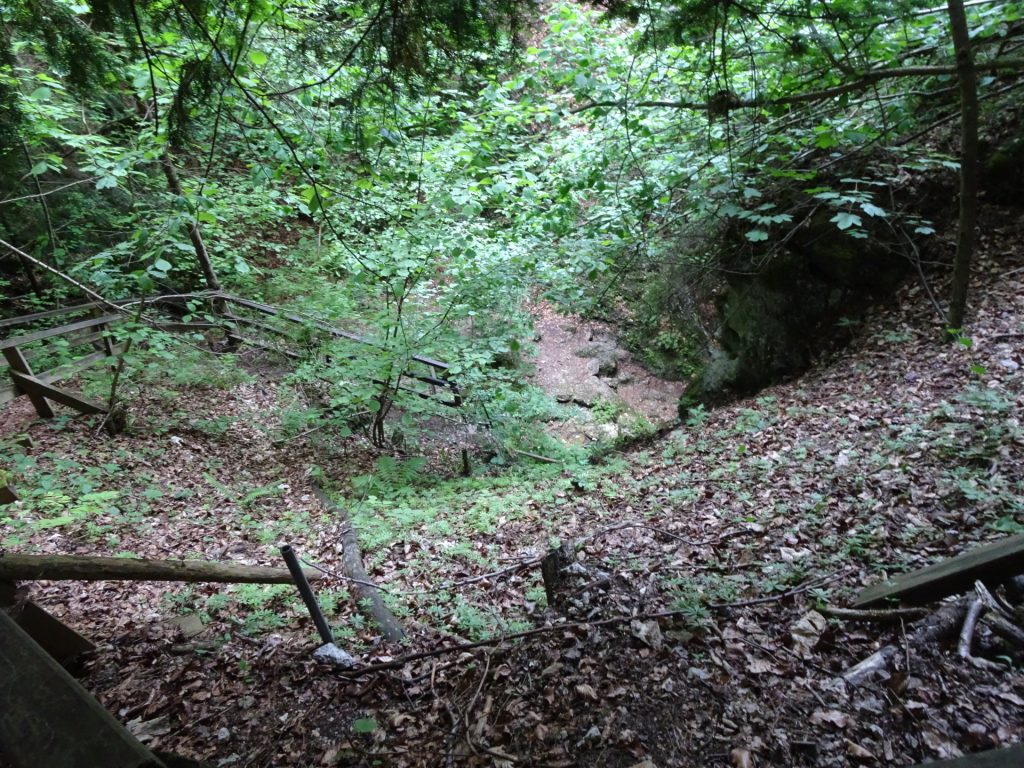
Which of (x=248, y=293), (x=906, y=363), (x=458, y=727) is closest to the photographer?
(x=458, y=727)

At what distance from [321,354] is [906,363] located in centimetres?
765

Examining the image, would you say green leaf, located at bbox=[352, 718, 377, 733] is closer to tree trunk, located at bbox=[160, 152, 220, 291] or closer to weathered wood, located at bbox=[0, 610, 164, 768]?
weathered wood, located at bbox=[0, 610, 164, 768]

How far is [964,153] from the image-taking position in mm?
5105

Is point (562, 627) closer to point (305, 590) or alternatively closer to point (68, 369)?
point (305, 590)

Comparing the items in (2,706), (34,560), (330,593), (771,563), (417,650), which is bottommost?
(330,593)

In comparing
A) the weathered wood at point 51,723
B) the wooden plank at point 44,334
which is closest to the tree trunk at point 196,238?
the wooden plank at point 44,334

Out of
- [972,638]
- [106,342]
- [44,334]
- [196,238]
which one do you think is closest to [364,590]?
[972,638]

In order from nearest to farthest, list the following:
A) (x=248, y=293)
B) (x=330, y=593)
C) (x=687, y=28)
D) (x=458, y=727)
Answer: (x=458, y=727) → (x=687, y=28) → (x=330, y=593) → (x=248, y=293)

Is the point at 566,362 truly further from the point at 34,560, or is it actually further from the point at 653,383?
the point at 34,560

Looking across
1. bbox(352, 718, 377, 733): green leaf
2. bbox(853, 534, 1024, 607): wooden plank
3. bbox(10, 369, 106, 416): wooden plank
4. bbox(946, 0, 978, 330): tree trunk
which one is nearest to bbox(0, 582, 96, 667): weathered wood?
bbox(352, 718, 377, 733): green leaf

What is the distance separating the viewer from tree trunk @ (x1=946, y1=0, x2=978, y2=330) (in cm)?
451

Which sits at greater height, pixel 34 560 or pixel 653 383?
pixel 34 560

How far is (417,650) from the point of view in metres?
3.48

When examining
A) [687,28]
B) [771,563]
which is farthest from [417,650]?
[687,28]
